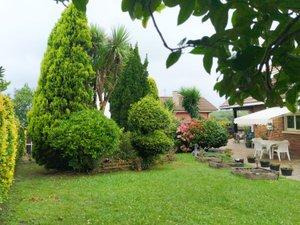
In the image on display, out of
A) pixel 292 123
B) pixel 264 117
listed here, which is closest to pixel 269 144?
pixel 264 117

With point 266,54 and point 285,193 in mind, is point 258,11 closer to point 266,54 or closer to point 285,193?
point 266,54

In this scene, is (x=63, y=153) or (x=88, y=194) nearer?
(x=88, y=194)

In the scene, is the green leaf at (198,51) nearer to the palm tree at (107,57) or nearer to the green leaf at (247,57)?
the green leaf at (247,57)

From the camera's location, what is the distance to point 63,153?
564 inches

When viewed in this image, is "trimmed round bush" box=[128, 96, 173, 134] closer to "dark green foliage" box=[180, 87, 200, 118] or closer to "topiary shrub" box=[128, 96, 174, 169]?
"topiary shrub" box=[128, 96, 174, 169]

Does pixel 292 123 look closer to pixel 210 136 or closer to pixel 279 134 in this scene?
pixel 279 134

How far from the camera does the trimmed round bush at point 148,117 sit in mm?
15445

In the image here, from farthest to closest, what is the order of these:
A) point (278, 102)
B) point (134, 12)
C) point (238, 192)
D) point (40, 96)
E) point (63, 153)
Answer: point (40, 96) < point (63, 153) < point (238, 192) < point (278, 102) < point (134, 12)

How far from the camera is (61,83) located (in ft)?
49.9

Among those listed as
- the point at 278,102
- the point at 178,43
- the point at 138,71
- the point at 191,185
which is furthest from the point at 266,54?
the point at 138,71

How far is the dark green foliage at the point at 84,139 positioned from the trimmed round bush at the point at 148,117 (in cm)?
125

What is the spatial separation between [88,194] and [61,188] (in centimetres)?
136

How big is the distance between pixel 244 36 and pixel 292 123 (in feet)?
69.4

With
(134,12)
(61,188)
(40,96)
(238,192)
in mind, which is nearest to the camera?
(134,12)
